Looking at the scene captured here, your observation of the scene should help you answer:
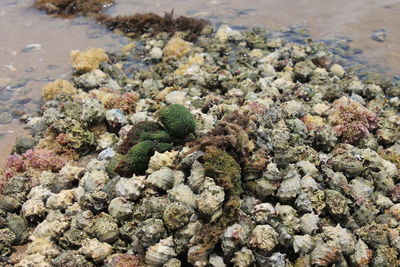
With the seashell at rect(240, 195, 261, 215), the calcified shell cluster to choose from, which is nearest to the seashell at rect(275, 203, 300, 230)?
the calcified shell cluster

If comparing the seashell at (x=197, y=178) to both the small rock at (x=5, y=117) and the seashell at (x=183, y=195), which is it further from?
the small rock at (x=5, y=117)

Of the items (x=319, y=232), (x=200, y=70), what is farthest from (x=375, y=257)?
(x=200, y=70)

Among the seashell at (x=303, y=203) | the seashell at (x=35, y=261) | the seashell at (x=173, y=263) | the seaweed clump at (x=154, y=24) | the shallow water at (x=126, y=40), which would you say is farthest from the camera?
the seaweed clump at (x=154, y=24)

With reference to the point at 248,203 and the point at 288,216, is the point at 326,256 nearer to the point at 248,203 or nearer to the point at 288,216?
the point at 288,216

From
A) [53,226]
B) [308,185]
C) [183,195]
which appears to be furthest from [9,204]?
[308,185]

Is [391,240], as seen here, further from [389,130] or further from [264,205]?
[389,130]

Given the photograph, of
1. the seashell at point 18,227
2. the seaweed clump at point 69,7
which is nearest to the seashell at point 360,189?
the seashell at point 18,227
